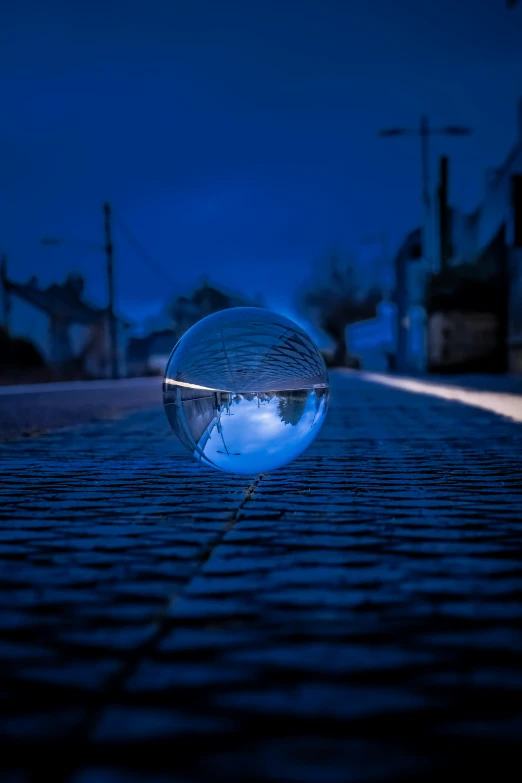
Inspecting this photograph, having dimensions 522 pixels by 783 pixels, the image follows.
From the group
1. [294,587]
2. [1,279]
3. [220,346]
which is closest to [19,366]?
[1,279]

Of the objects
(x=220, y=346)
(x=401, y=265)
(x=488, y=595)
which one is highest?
(x=401, y=265)

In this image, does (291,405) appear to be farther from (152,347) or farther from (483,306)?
(152,347)

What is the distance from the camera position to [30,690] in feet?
6.81

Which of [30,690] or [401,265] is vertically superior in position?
[401,265]

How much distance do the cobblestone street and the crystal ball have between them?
0.35 metres

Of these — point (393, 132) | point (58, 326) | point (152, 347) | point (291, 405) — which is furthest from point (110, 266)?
point (152, 347)

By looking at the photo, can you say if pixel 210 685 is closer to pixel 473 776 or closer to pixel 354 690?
pixel 354 690

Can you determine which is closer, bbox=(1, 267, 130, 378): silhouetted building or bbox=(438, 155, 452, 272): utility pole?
bbox=(438, 155, 452, 272): utility pole

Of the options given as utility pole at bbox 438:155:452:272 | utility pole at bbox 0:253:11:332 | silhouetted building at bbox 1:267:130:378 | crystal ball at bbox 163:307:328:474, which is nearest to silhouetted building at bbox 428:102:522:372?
utility pole at bbox 438:155:452:272

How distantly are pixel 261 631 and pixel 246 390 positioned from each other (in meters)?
2.46

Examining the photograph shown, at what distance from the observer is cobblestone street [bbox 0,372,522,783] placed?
1749mm

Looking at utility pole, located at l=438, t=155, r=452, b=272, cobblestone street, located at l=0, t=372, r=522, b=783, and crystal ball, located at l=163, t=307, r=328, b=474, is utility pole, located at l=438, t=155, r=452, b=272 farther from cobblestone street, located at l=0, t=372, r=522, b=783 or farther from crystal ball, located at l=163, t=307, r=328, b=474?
cobblestone street, located at l=0, t=372, r=522, b=783

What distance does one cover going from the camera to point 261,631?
2.49m

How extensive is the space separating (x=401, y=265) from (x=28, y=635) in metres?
40.7
